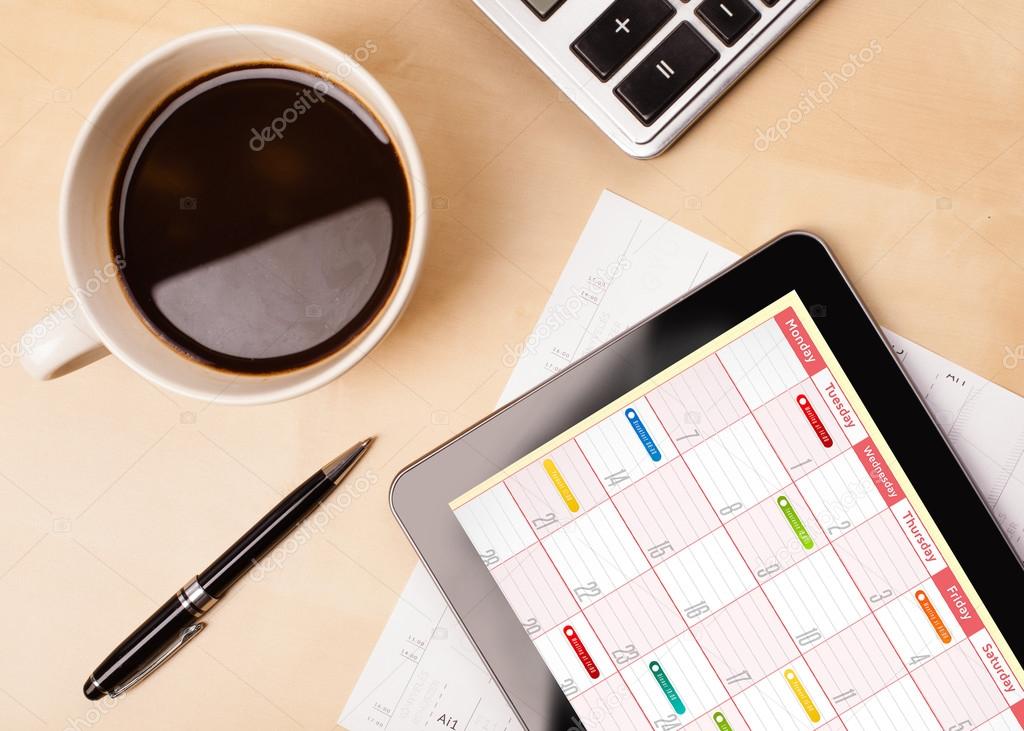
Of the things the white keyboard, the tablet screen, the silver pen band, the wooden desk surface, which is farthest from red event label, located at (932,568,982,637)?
the silver pen band

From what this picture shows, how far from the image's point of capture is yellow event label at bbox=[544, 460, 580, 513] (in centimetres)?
47

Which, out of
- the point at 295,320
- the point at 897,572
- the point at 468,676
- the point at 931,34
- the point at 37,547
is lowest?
the point at 37,547

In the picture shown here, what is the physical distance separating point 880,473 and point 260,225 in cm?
37

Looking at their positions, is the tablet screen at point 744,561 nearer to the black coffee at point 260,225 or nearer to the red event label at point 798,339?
the red event label at point 798,339

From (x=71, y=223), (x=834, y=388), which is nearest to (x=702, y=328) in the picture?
(x=834, y=388)

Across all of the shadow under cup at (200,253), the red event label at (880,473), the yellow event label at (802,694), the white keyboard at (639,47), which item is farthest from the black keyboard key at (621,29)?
the yellow event label at (802,694)

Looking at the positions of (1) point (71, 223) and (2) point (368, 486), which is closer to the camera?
(1) point (71, 223)

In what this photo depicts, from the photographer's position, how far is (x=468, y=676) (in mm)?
507

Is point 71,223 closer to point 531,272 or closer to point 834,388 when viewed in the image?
point 531,272

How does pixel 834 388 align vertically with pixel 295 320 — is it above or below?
above

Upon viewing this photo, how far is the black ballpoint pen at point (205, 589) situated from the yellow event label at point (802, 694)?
0.92 feet

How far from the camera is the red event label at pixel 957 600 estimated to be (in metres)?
0.45

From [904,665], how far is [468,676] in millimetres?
254

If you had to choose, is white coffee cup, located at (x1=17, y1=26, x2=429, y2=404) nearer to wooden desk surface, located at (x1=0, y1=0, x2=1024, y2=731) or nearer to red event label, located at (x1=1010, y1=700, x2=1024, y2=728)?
wooden desk surface, located at (x1=0, y1=0, x2=1024, y2=731)
